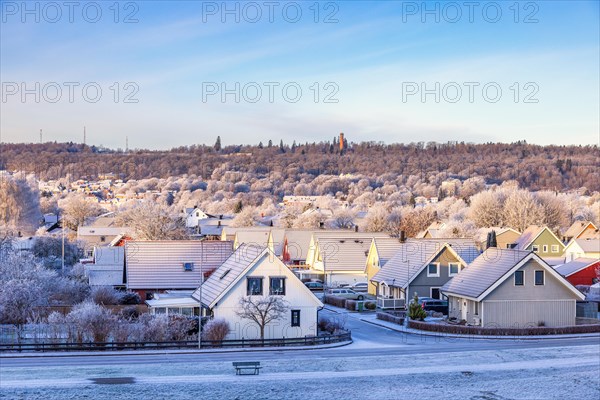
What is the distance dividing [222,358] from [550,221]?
94.8m

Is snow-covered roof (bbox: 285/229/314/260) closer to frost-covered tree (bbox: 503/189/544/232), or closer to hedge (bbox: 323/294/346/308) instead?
hedge (bbox: 323/294/346/308)

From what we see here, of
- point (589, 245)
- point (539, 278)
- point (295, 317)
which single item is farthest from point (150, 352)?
point (589, 245)

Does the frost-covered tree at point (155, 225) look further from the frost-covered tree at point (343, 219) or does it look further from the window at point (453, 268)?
the window at point (453, 268)

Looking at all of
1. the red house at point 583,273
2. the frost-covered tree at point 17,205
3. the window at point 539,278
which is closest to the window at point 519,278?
the window at point 539,278

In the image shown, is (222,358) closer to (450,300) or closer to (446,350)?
(446,350)

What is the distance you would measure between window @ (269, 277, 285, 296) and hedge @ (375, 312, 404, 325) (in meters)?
9.14

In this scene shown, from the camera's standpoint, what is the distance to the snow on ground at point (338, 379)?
3109 cm

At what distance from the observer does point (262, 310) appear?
43.6 metres

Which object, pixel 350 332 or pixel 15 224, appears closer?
pixel 350 332

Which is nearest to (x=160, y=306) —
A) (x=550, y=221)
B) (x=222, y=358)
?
(x=222, y=358)

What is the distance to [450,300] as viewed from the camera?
53.0 m

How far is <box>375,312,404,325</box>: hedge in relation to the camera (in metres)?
50.8

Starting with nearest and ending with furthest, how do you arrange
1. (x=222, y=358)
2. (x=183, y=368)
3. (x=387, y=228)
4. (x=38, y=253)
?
(x=183, y=368), (x=222, y=358), (x=38, y=253), (x=387, y=228)

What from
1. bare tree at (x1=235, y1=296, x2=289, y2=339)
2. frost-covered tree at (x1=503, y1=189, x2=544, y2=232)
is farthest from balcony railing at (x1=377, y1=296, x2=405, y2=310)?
frost-covered tree at (x1=503, y1=189, x2=544, y2=232)
